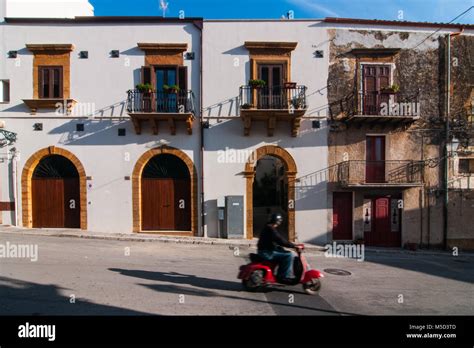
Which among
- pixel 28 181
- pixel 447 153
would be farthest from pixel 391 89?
pixel 28 181

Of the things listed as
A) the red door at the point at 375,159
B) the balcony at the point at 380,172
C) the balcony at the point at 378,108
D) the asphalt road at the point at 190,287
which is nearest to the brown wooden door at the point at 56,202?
the asphalt road at the point at 190,287

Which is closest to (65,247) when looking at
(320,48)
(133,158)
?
(133,158)

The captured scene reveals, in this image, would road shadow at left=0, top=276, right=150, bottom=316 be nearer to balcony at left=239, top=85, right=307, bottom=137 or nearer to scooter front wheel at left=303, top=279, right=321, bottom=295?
scooter front wheel at left=303, top=279, right=321, bottom=295

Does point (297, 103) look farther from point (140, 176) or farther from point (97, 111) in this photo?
point (97, 111)

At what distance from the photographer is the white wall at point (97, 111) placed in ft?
47.3

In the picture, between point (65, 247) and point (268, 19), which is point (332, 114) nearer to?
point (268, 19)

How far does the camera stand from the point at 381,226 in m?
14.9

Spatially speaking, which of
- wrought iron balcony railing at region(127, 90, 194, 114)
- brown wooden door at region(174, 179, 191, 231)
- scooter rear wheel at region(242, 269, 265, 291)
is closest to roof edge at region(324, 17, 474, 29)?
wrought iron balcony railing at region(127, 90, 194, 114)

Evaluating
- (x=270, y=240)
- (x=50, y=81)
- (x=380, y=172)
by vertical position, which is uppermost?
(x=50, y=81)

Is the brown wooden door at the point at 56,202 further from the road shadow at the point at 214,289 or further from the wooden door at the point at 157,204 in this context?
the road shadow at the point at 214,289

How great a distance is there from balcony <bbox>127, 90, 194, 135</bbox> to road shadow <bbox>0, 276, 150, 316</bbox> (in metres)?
8.66

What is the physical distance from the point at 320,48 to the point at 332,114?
3.02 meters

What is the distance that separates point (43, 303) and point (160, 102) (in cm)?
1001

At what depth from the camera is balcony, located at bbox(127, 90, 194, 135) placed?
13867 mm
